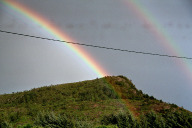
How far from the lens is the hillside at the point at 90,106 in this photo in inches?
518

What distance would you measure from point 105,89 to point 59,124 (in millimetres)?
30274

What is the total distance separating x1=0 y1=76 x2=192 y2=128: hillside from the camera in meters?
13.2

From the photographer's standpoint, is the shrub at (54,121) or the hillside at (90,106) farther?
the shrub at (54,121)

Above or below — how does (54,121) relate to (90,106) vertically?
below

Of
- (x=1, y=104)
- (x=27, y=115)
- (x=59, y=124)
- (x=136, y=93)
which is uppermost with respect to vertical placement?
(x=136, y=93)

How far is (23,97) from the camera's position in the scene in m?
43.7

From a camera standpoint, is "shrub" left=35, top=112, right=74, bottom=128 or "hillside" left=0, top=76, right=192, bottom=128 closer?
"hillside" left=0, top=76, right=192, bottom=128

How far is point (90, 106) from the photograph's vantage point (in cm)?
3316

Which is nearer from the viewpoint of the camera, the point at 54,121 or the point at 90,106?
the point at 54,121

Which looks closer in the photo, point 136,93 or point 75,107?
point 75,107

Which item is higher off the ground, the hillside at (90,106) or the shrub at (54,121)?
the hillside at (90,106)

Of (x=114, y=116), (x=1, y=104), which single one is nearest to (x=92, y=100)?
(x=1, y=104)

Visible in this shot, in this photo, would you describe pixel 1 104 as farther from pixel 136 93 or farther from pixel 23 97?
pixel 136 93

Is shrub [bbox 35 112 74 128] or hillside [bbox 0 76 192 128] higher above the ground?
hillside [bbox 0 76 192 128]
